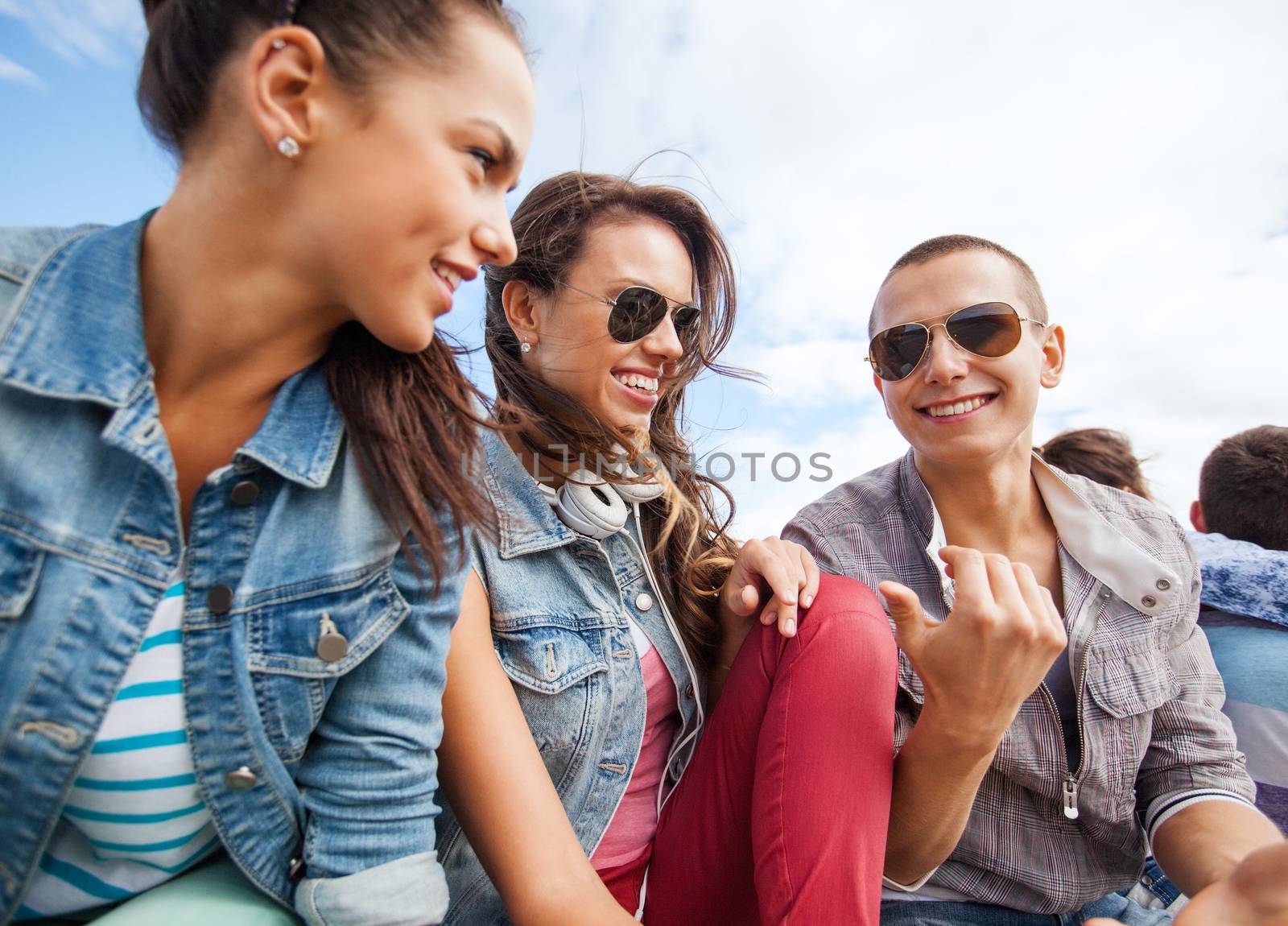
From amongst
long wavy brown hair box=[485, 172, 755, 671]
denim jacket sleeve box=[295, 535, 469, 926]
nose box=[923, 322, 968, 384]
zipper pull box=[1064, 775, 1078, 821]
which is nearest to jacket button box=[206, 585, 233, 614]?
denim jacket sleeve box=[295, 535, 469, 926]

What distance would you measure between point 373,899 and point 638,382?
5.21ft

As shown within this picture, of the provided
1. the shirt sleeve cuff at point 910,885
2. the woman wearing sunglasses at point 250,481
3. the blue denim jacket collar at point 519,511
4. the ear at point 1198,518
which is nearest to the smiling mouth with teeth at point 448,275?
the woman wearing sunglasses at point 250,481

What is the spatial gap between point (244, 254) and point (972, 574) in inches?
58.3

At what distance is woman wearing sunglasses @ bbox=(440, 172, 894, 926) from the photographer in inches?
61.9

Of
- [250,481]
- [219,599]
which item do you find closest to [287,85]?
[250,481]

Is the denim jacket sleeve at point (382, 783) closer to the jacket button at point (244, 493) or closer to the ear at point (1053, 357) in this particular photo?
the jacket button at point (244, 493)

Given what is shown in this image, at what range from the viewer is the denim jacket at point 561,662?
5.98ft

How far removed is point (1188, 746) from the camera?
6.95ft

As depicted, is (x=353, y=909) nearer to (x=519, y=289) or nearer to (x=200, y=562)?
(x=200, y=562)

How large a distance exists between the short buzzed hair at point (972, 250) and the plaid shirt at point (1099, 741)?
72cm

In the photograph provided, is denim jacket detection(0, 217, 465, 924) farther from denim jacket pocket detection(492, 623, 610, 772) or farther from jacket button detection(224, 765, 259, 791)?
denim jacket pocket detection(492, 623, 610, 772)

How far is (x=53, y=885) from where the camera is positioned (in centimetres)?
126

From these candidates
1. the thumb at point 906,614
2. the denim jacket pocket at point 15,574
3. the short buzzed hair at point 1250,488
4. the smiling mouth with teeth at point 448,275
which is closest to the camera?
the denim jacket pocket at point 15,574

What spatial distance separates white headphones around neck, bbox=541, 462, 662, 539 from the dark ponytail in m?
0.48
